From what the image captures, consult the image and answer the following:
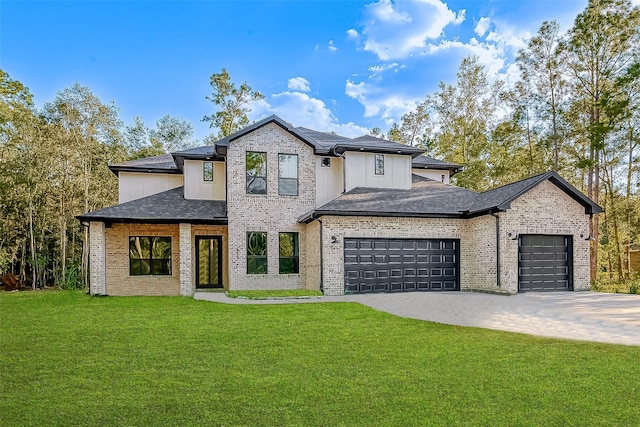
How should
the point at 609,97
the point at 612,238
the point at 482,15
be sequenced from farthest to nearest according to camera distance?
the point at 612,238 → the point at 609,97 → the point at 482,15

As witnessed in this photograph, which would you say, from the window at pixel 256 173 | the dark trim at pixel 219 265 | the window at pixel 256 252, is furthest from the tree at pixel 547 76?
the dark trim at pixel 219 265

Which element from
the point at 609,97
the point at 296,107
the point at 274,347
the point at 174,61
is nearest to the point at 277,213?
the point at 174,61

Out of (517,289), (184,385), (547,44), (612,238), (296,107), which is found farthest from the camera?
(296,107)

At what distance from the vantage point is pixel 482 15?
1794 cm

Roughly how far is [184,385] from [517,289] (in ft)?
40.0

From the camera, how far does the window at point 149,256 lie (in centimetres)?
1569

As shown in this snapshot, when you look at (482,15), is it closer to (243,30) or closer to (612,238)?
(243,30)

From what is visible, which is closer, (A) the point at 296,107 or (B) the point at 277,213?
(B) the point at 277,213

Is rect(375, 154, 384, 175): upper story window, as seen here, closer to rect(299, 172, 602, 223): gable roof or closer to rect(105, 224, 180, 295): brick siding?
rect(299, 172, 602, 223): gable roof

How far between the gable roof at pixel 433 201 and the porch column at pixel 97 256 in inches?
275

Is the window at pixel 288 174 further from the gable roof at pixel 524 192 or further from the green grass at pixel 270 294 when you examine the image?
the gable roof at pixel 524 192

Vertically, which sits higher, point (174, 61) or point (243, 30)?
point (243, 30)

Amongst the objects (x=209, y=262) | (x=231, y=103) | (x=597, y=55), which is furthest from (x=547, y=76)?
(x=231, y=103)

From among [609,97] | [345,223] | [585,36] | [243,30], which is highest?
[585,36]
